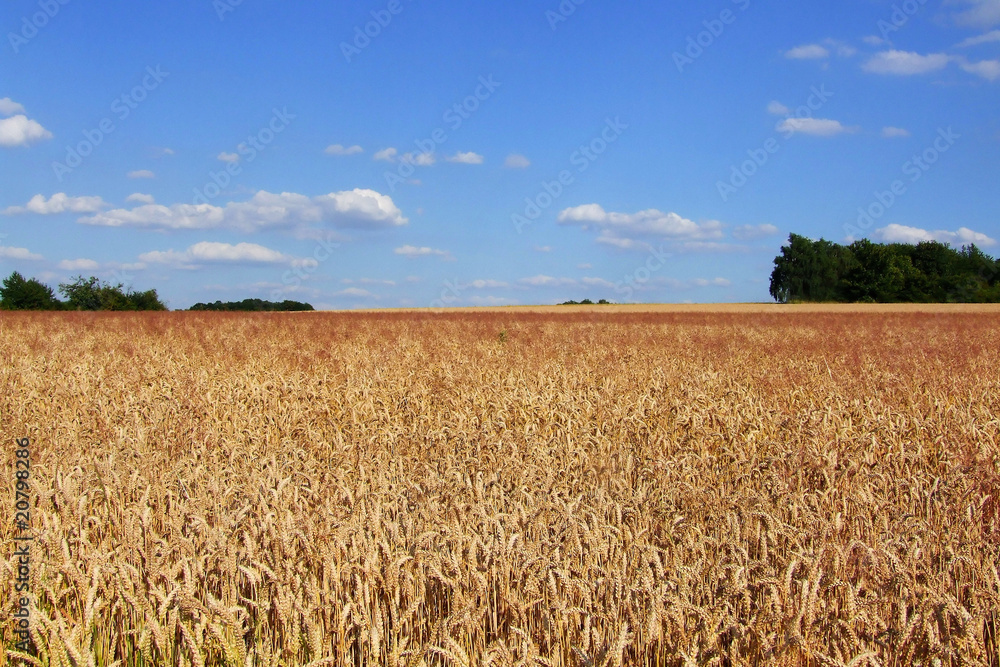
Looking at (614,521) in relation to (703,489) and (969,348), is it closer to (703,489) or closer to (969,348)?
(703,489)

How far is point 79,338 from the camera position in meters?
15.6

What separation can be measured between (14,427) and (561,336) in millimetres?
13143

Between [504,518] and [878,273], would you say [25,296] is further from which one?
[878,273]

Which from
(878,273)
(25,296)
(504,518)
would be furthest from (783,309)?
(25,296)

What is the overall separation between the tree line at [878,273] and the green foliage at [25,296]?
7750cm

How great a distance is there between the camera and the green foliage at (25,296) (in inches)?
2430

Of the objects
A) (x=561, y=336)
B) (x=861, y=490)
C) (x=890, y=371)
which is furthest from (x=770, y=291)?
(x=861, y=490)

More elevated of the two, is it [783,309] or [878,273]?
[878,273]

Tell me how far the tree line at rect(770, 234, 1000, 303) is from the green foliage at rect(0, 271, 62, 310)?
77.5 meters

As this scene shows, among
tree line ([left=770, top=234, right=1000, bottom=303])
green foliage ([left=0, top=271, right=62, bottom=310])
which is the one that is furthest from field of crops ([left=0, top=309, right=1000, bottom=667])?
tree line ([left=770, top=234, right=1000, bottom=303])

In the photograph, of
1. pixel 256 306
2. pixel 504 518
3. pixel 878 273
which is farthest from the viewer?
pixel 878 273

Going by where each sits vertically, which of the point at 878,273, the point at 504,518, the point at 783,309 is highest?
the point at 878,273

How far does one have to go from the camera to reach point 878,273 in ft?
267

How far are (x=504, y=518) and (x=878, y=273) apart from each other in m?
89.8
